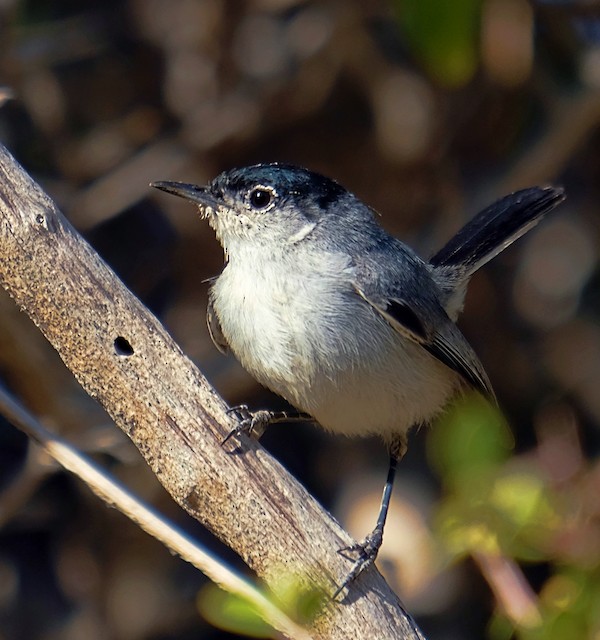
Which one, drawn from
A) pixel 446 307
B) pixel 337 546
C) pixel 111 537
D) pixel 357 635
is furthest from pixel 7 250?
pixel 111 537

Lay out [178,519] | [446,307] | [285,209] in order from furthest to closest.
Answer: [178,519] < [446,307] < [285,209]

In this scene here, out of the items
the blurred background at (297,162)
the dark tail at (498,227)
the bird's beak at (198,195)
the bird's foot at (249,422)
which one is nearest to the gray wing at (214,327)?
the bird's beak at (198,195)

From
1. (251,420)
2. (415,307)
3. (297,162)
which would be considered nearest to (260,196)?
(415,307)

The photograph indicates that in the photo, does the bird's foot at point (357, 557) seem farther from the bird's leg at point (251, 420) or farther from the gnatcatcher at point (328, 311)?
the bird's leg at point (251, 420)

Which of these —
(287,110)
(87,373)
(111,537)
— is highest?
(287,110)

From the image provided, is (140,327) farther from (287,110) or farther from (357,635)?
(287,110)

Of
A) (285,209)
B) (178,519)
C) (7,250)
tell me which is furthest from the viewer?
(178,519)

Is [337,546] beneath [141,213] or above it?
beneath
